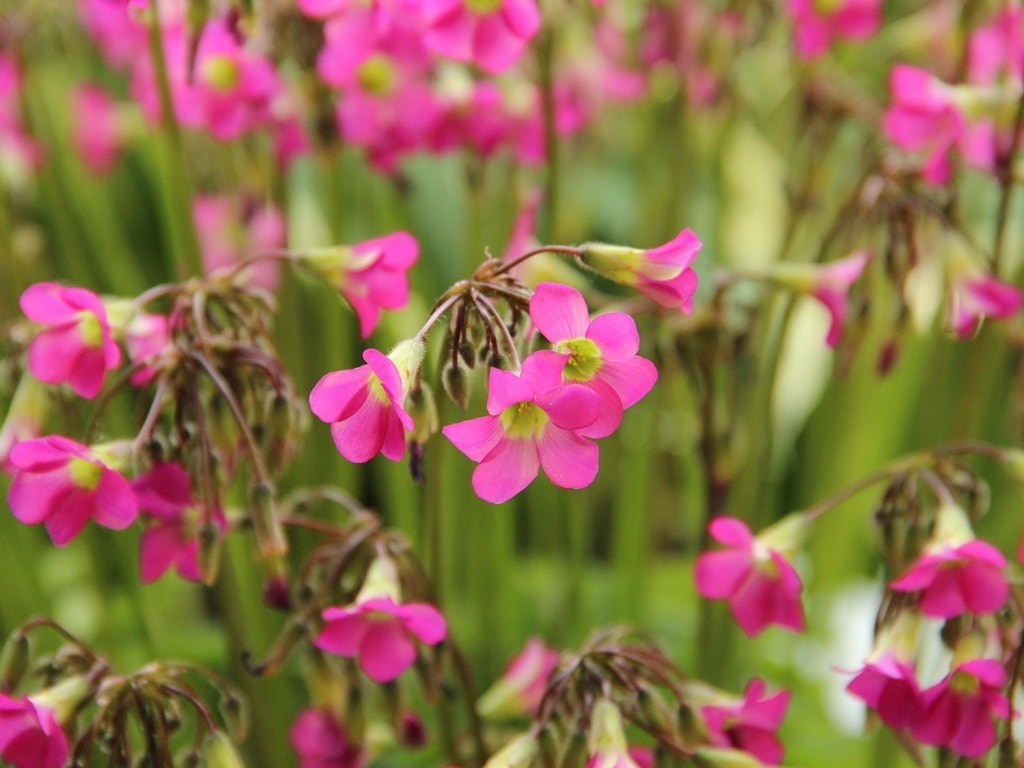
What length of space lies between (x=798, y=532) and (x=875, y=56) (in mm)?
1039

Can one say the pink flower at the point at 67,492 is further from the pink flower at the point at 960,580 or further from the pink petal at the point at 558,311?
the pink flower at the point at 960,580

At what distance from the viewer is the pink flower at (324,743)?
846mm

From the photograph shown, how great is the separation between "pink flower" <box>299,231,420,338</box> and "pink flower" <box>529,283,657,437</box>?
0.64ft

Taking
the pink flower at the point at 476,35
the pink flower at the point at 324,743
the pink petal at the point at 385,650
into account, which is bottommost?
the pink flower at the point at 324,743

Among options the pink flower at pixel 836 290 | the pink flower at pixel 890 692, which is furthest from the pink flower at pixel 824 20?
the pink flower at pixel 890 692

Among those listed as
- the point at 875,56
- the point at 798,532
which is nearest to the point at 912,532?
the point at 798,532

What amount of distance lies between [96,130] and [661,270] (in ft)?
3.78

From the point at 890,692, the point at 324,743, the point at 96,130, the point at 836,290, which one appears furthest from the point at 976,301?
the point at 96,130

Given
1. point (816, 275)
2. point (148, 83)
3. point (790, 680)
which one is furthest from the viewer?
point (790, 680)

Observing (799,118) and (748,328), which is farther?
(799,118)

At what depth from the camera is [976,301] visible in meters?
0.93

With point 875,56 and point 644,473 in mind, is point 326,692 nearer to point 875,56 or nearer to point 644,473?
point 644,473

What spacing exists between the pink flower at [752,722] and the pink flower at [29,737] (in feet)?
1.29

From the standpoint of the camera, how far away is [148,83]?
1.22m
